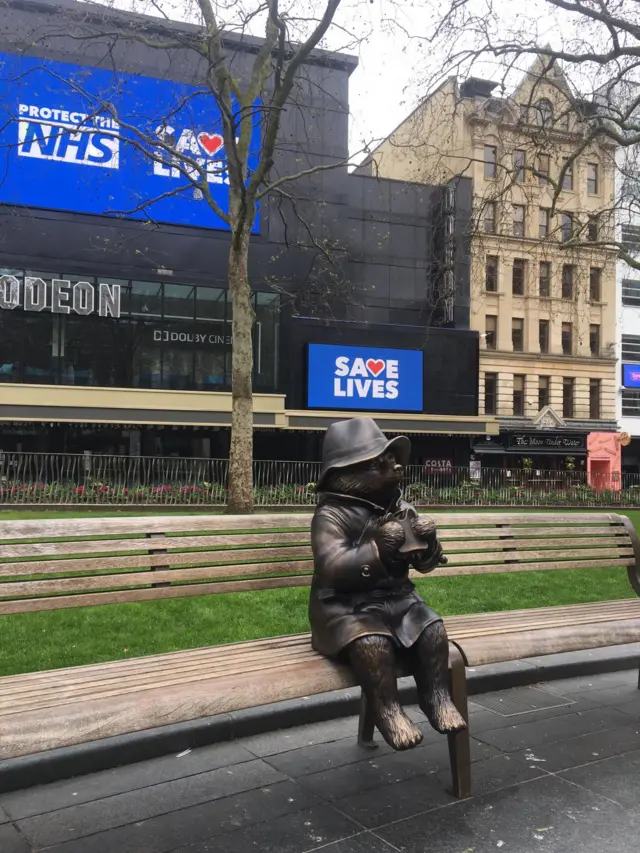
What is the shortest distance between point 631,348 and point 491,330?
8460 millimetres

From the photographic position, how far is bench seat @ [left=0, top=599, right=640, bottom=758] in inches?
86.5

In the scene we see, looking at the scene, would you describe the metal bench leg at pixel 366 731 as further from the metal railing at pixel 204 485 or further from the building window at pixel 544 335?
the building window at pixel 544 335

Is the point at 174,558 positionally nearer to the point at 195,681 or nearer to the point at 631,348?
the point at 195,681

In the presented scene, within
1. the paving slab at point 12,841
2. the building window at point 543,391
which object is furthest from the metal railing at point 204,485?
the building window at point 543,391

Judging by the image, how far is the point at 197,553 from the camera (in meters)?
3.55

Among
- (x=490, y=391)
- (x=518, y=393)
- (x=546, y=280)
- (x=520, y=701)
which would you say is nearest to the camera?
(x=520, y=701)

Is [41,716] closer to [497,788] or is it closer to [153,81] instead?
[497,788]

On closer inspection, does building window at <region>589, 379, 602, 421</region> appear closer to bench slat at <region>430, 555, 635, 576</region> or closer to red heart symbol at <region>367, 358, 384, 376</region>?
red heart symbol at <region>367, 358, 384, 376</region>

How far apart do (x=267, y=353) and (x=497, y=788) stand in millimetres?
22779

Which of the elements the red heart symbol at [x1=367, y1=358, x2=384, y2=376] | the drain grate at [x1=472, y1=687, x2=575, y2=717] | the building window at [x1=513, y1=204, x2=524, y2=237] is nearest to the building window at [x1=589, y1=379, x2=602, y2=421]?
the building window at [x1=513, y1=204, x2=524, y2=237]

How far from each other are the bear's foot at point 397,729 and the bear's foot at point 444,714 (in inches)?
5.7

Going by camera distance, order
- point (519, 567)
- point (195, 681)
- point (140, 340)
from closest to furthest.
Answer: point (195, 681)
point (519, 567)
point (140, 340)

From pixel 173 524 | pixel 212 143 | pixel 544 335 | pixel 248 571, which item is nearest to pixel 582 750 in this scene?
pixel 248 571

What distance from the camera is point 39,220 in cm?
2341
